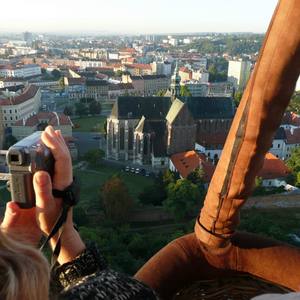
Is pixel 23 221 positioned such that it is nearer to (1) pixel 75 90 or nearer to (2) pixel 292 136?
(2) pixel 292 136

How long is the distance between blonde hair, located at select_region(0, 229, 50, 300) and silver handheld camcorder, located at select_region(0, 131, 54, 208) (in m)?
0.22

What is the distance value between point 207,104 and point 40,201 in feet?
53.5

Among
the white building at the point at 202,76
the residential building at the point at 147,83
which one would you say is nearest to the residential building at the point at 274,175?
the residential building at the point at 147,83

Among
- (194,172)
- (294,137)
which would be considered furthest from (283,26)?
(294,137)

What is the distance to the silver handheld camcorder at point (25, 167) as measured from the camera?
799 millimetres

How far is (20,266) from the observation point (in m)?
0.54

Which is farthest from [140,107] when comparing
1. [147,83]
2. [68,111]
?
[147,83]

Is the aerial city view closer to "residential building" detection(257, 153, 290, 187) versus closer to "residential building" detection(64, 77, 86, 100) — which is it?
"residential building" detection(257, 153, 290, 187)

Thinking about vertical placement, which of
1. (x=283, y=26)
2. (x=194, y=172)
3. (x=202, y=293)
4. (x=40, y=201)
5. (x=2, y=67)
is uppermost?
(x=283, y=26)

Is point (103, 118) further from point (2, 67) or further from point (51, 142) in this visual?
point (51, 142)

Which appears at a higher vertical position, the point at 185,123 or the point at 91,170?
the point at 185,123

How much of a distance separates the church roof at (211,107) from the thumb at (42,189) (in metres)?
15.9

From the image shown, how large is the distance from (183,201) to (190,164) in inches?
107

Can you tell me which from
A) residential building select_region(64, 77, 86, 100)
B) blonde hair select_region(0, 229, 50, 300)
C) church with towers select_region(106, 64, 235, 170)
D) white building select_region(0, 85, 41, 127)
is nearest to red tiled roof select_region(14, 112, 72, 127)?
white building select_region(0, 85, 41, 127)
